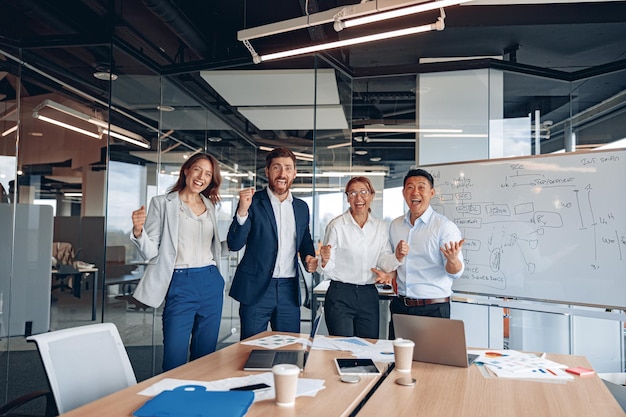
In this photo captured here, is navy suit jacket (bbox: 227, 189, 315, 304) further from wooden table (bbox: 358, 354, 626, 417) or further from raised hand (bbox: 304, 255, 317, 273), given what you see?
wooden table (bbox: 358, 354, 626, 417)

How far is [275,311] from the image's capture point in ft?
9.84

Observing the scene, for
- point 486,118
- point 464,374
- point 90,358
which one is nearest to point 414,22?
point 486,118

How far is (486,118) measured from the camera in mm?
4906

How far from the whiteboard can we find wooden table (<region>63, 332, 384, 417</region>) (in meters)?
2.07

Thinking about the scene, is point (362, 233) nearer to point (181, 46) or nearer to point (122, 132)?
point (122, 132)

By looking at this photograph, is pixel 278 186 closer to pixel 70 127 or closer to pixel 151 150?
pixel 151 150

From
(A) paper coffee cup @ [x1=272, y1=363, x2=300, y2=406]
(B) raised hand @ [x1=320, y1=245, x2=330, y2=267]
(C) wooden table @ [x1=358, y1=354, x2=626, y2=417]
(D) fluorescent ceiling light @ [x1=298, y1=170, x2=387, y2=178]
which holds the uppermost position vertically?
(D) fluorescent ceiling light @ [x1=298, y1=170, x2=387, y2=178]

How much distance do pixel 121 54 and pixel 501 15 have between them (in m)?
3.64

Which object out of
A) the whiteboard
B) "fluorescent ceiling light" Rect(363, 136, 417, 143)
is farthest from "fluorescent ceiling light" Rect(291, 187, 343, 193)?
the whiteboard

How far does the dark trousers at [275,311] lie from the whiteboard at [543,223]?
5.46 feet

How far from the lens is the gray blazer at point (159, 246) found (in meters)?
2.80

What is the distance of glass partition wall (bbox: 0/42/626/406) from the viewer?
4.67 meters

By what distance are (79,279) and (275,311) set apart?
2728 millimetres

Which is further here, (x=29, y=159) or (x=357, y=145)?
(x=357, y=145)
